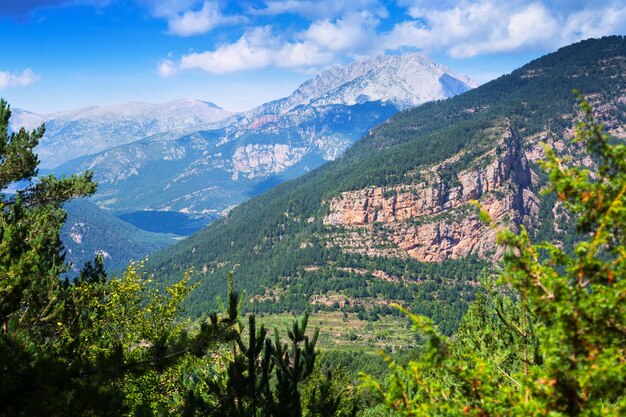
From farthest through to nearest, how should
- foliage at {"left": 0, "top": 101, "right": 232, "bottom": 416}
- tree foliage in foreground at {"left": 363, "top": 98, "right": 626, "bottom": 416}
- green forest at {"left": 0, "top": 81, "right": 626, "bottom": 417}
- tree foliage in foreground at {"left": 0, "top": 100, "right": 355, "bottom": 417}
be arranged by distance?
tree foliage in foreground at {"left": 0, "top": 100, "right": 355, "bottom": 417}
foliage at {"left": 0, "top": 101, "right": 232, "bottom": 416}
green forest at {"left": 0, "top": 81, "right": 626, "bottom": 417}
tree foliage in foreground at {"left": 363, "top": 98, "right": 626, "bottom": 416}

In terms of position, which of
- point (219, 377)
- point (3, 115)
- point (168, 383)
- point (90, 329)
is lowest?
point (168, 383)

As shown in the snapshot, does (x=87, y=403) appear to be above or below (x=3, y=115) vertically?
below

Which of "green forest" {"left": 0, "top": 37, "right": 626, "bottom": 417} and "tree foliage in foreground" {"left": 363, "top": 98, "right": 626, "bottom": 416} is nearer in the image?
A: "tree foliage in foreground" {"left": 363, "top": 98, "right": 626, "bottom": 416}

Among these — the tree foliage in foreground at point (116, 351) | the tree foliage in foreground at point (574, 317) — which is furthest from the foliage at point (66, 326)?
the tree foliage in foreground at point (574, 317)

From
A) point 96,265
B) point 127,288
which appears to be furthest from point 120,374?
point 96,265

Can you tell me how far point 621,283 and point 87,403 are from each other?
46.1 ft

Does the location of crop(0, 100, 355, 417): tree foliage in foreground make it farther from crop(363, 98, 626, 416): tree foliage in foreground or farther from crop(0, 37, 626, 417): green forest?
crop(363, 98, 626, 416): tree foliage in foreground

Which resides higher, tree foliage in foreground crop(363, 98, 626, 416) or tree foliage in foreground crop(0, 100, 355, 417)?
tree foliage in foreground crop(363, 98, 626, 416)

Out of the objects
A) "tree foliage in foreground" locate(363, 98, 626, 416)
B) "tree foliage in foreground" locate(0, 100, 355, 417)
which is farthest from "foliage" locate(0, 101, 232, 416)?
"tree foliage in foreground" locate(363, 98, 626, 416)

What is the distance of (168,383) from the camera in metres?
27.0

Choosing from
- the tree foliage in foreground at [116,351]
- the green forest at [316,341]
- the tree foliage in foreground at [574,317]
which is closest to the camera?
the tree foliage in foreground at [574,317]

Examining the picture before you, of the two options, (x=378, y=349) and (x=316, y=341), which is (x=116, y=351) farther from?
(x=378, y=349)

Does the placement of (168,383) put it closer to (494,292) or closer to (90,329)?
(90,329)

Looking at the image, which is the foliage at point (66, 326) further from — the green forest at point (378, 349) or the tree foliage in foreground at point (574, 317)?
the tree foliage in foreground at point (574, 317)
